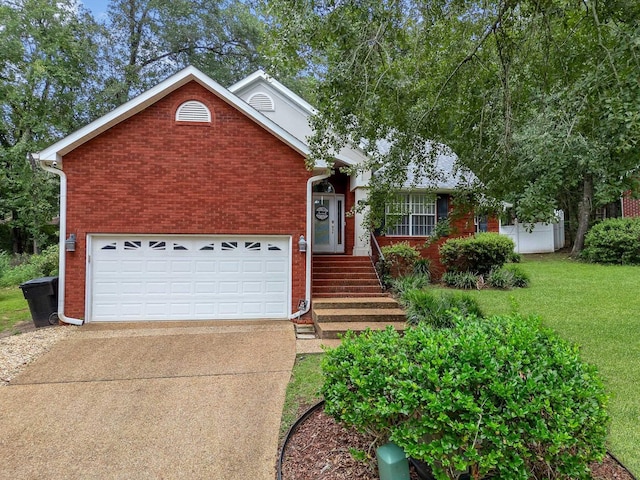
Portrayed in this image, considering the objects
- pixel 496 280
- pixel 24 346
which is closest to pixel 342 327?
Result: pixel 24 346

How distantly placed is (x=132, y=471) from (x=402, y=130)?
632cm

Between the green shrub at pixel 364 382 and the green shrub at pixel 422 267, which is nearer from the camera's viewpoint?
the green shrub at pixel 364 382

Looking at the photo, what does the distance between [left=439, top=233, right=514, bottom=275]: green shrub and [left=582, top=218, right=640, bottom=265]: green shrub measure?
643cm

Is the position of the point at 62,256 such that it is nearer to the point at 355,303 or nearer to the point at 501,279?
the point at 355,303

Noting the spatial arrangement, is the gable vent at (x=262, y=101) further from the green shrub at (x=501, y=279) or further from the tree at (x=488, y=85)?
the green shrub at (x=501, y=279)

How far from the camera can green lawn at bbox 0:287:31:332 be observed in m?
9.38

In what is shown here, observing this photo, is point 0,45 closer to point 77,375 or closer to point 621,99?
point 77,375

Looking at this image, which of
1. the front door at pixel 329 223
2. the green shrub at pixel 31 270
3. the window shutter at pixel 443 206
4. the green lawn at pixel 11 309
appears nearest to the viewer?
the green lawn at pixel 11 309

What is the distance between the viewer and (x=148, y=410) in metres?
4.56

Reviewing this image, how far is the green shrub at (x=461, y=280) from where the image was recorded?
39.0 ft

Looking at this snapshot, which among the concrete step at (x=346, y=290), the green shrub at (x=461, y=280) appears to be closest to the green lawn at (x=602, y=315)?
the green shrub at (x=461, y=280)

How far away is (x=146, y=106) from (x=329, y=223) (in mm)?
6531

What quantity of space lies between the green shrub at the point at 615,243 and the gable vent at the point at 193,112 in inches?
648

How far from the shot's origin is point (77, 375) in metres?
5.71
